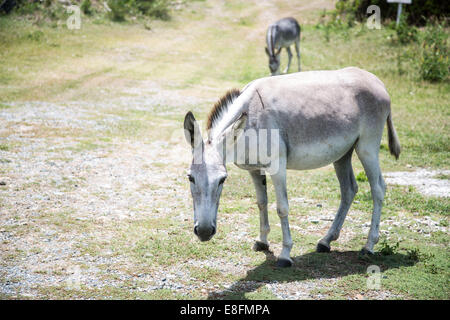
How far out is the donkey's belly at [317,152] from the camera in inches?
224

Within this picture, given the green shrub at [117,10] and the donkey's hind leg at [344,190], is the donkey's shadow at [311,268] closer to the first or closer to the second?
the donkey's hind leg at [344,190]

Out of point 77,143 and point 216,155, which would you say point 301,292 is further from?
point 77,143

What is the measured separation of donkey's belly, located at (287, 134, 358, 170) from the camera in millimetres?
5680

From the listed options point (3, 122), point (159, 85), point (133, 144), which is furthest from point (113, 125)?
point (159, 85)

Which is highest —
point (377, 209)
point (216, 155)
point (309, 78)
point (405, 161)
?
point (309, 78)

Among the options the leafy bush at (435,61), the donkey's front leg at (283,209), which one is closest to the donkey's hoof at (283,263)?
the donkey's front leg at (283,209)

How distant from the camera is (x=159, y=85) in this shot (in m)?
17.3

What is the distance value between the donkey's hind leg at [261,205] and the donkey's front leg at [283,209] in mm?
439

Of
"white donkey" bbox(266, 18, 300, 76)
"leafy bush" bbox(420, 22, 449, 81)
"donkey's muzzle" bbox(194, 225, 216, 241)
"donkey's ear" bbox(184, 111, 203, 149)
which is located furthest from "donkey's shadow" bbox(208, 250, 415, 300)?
"white donkey" bbox(266, 18, 300, 76)

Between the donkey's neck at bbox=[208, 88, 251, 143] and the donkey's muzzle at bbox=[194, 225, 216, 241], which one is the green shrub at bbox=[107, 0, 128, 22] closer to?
the donkey's neck at bbox=[208, 88, 251, 143]

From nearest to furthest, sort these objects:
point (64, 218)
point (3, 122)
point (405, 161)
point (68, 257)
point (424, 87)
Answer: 1. point (68, 257)
2. point (64, 218)
3. point (405, 161)
4. point (3, 122)
5. point (424, 87)

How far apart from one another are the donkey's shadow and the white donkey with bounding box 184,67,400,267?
5.8 inches

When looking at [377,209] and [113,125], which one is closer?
[377,209]

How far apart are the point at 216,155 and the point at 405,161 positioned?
6.59m
